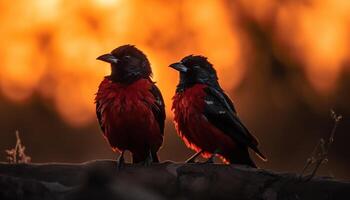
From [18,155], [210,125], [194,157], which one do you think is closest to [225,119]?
[210,125]

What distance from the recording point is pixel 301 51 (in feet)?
87.4

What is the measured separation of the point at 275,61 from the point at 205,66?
1220cm

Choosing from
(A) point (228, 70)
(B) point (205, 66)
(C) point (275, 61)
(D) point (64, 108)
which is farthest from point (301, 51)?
(B) point (205, 66)

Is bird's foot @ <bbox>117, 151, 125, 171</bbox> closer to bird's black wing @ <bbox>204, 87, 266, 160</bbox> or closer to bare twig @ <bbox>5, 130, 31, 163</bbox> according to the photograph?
bare twig @ <bbox>5, 130, 31, 163</bbox>

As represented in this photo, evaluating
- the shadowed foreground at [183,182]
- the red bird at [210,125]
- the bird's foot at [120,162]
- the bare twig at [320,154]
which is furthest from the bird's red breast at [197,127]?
the bare twig at [320,154]

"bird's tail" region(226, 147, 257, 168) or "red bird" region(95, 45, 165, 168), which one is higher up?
"red bird" region(95, 45, 165, 168)

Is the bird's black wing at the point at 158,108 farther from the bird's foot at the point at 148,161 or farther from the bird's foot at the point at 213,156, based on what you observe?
the bird's foot at the point at 213,156

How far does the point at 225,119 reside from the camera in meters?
14.7

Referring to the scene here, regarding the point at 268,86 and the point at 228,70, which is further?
the point at 268,86

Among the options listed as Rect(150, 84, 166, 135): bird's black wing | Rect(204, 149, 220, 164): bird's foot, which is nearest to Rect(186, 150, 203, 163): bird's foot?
Rect(204, 149, 220, 164): bird's foot

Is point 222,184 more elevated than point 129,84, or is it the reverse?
point 129,84

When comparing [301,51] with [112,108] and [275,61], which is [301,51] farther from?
[112,108]

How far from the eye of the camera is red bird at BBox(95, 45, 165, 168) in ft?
46.6

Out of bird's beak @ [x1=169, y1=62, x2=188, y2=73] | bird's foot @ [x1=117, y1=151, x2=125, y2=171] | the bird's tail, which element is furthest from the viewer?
bird's beak @ [x1=169, y1=62, x2=188, y2=73]
